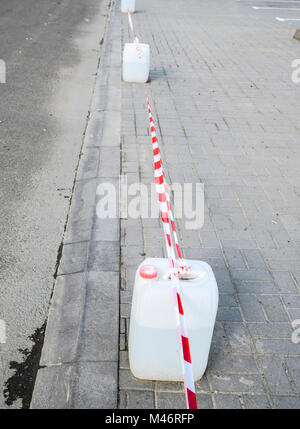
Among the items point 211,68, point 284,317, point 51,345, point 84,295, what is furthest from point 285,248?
point 211,68

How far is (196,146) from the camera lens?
21.0 ft

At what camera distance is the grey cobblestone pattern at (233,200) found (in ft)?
9.60

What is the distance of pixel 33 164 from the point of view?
234 inches

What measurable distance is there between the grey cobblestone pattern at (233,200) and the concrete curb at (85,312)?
106mm

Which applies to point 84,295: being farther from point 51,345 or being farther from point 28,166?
point 28,166

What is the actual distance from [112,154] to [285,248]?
2.84 m

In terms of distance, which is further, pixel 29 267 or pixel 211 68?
pixel 211 68

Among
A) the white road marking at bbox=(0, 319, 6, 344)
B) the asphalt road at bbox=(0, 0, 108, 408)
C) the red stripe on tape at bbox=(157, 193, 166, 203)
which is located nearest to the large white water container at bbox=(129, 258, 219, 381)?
the asphalt road at bbox=(0, 0, 108, 408)

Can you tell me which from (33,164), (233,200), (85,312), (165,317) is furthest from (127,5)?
(165,317)

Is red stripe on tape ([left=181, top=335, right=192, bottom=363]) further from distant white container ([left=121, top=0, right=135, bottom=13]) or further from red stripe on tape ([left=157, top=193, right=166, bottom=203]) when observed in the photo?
distant white container ([left=121, top=0, right=135, bottom=13])

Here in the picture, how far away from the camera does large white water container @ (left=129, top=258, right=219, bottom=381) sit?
2.47 metres

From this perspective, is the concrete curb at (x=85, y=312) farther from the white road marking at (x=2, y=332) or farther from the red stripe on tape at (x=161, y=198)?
the red stripe on tape at (x=161, y=198)

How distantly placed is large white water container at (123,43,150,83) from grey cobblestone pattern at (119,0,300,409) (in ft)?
0.86

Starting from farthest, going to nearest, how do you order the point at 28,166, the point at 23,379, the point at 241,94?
the point at 241,94
the point at 28,166
the point at 23,379
